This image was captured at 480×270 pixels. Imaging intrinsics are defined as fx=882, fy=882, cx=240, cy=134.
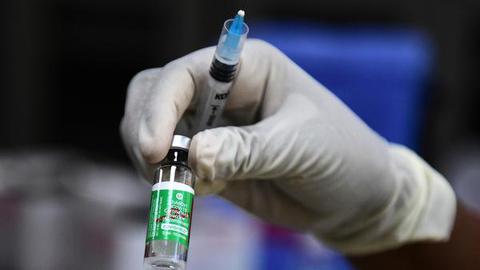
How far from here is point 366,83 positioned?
232 cm

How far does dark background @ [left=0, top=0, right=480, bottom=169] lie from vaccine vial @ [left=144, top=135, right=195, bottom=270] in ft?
7.90

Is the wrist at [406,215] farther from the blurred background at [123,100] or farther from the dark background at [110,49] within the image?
the dark background at [110,49]

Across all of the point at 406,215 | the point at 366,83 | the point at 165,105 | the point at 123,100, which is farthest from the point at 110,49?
the point at 165,105

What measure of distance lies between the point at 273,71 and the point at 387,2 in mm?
2287

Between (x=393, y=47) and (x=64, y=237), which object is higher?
(x=393, y=47)

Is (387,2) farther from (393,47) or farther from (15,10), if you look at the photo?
(15,10)

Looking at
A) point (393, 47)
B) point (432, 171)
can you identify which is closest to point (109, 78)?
point (393, 47)

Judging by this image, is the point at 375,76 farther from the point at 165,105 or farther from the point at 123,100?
the point at 165,105

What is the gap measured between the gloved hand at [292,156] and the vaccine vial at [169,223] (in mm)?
84

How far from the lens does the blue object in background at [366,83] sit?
227cm

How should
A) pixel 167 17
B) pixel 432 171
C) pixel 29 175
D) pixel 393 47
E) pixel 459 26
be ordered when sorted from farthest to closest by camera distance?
pixel 167 17 → pixel 459 26 → pixel 29 175 → pixel 393 47 → pixel 432 171

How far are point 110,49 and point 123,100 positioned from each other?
500 mm

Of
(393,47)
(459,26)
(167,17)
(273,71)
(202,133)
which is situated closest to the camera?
(202,133)

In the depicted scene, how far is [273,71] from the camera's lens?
1215 millimetres
